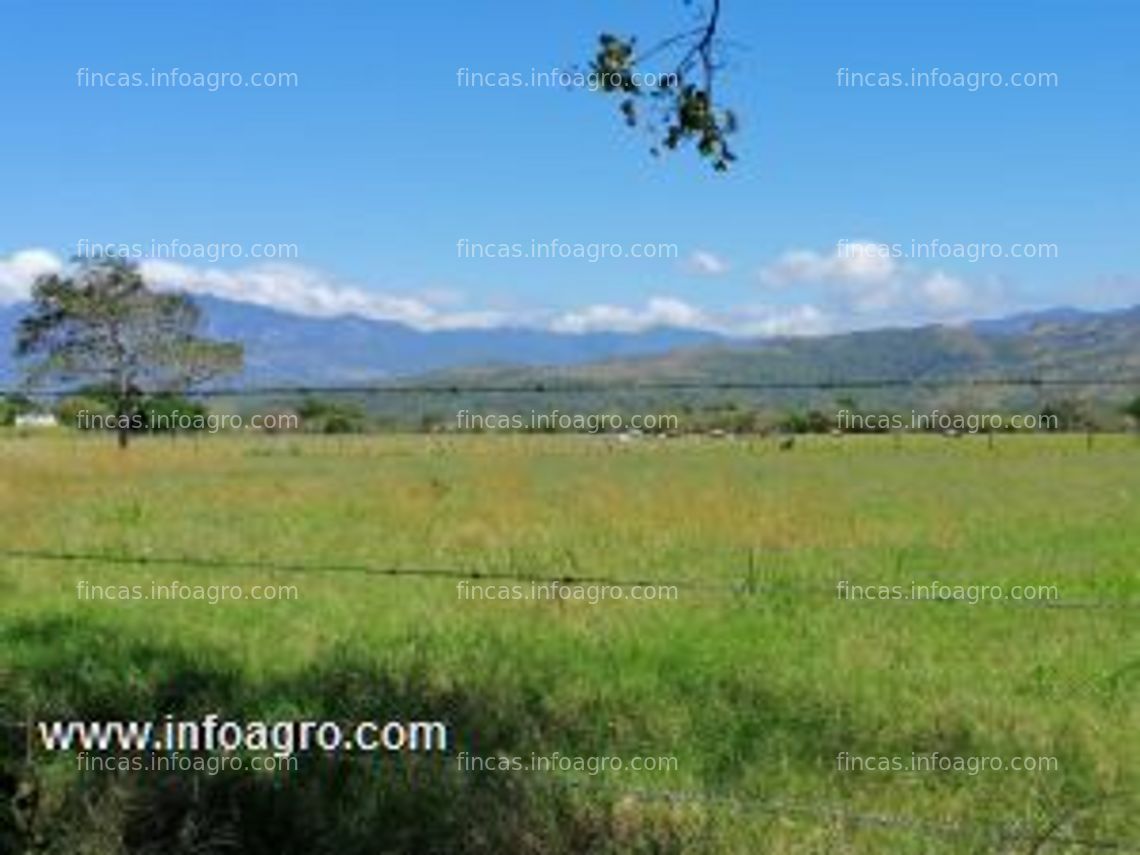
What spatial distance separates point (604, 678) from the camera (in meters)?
Result: 11.6

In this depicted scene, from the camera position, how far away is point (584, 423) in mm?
17641

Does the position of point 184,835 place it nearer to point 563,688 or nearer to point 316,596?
point 563,688

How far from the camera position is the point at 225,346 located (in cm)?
10106

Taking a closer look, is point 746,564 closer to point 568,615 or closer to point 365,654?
point 568,615

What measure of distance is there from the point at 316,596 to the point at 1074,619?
6.92 meters

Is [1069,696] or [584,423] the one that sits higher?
[584,423]

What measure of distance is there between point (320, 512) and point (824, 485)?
14.3 m

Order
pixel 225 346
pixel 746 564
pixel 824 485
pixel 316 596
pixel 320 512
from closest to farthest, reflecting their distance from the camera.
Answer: pixel 316 596, pixel 746 564, pixel 320 512, pixel 824 485, pixel 225 346

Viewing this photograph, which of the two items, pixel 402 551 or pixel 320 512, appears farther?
pixel 320 512

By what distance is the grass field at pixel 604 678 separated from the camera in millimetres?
7922

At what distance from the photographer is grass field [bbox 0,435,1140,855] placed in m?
7.92

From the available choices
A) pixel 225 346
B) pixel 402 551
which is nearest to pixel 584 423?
pixel 402 551

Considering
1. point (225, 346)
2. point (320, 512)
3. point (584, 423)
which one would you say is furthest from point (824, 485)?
point (225, 346)

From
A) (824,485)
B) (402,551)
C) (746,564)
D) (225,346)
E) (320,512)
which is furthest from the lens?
(225,346)
